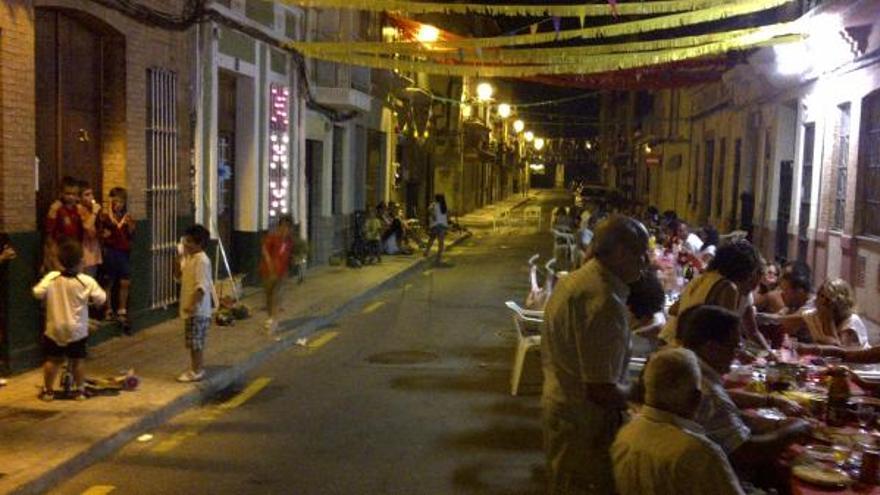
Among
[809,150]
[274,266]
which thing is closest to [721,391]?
[274,266]

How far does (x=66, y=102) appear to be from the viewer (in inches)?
420

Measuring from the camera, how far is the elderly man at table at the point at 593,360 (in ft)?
12.7

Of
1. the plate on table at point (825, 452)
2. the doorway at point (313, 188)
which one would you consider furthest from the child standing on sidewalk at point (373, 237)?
the plate on table at point (825, 452)

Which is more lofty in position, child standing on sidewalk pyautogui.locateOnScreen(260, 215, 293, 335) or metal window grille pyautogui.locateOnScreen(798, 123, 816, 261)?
metal window grille pyautogui.locateOnScreen(798, 123, 816, 261)

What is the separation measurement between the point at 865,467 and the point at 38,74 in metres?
9.20

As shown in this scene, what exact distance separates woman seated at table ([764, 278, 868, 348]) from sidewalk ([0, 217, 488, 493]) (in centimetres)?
584

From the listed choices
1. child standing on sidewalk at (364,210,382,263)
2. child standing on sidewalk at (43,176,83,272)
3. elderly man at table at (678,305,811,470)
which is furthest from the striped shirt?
child standing on sidewalk at (364,210,382,263)

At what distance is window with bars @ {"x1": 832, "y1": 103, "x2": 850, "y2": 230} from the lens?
1516cm

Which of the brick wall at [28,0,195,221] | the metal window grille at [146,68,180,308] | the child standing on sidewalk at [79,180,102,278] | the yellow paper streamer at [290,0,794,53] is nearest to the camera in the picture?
the child standing on sidewalk at [79,180,102,278]

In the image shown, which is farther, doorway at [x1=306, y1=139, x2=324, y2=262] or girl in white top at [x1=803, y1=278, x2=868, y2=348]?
doorway at [x1=306, y1=139, x2=324, y2=262]

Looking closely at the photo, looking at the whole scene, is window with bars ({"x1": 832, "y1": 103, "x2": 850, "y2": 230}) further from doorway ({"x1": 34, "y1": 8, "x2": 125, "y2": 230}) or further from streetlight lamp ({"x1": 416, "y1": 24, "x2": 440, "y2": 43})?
doorway ({"x1": 34, "y1": 8, "x2": 125, "y2": 230})

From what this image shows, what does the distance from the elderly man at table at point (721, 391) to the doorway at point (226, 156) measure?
11878 millimetres

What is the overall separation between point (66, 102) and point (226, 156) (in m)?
5.42

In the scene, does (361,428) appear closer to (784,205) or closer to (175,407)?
(175,407)
